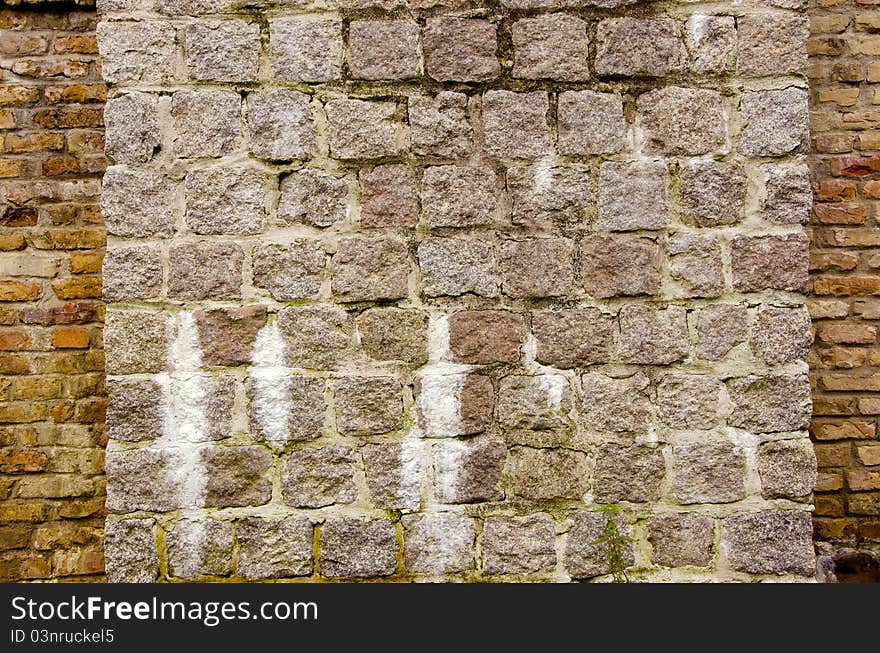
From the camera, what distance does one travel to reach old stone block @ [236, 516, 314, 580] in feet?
7.26

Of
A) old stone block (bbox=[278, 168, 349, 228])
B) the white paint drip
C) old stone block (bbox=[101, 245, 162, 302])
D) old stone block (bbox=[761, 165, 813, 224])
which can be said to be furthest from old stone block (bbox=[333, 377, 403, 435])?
old stone block (bbox=[761, 165, 813, 224])

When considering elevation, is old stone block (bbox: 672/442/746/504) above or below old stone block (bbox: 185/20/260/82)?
below

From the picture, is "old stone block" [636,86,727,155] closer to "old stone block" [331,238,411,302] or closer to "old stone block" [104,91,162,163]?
"old stone block" [331,238,411,302]

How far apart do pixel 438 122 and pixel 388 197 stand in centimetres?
27

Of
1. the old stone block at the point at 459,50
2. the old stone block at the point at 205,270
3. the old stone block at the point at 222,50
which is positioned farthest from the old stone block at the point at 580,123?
the old stone block at the point at 205,270

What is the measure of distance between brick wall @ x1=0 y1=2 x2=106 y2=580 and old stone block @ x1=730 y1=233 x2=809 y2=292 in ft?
7.77

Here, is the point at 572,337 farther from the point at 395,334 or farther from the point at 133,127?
the point at 133,127

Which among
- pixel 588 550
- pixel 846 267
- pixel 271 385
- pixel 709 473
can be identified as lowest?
pixel 588 550

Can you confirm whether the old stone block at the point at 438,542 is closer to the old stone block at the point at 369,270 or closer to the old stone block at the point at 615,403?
the old stone block at the point at 615,403

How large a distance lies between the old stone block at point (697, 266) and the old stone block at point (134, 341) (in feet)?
5.13

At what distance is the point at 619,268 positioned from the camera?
2242 millimetres

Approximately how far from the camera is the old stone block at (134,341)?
7.22ft

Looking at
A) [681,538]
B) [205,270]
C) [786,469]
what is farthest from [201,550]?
[786,469]

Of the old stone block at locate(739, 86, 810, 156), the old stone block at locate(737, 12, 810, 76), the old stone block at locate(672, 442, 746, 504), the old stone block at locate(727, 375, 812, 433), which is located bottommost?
the old stone block at locate(672, 442, 746, 504)
